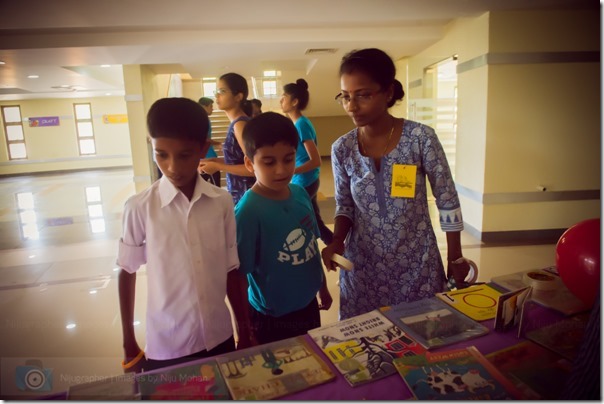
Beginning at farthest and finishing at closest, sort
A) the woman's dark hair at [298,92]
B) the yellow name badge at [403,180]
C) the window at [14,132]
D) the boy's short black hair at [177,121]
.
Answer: the window at [14,132] → the woman's dark hair at [298,92] → the yellow name badge at [403,180] → the boy's short black hair at [177,121]

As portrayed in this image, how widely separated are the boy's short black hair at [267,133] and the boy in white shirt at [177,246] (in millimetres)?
181

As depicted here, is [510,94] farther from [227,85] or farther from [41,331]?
[41,331]

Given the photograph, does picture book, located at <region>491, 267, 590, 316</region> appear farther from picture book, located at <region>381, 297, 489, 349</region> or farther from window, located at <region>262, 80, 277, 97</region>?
window, located at <region>262, 80, 277, 97</region>

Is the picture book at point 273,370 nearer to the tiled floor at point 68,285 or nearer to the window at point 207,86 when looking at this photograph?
the tiled floor at point 68,285

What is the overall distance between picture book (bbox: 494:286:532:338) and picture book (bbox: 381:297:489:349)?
43mm

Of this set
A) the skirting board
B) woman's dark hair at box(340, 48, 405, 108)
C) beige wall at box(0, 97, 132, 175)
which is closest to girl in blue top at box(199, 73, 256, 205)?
woman's dark hair at box(340, 48, 405, 108)

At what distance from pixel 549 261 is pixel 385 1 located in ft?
8.70

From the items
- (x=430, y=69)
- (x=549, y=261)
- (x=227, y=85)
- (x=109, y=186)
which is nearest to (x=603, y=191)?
(x=227, y=85)

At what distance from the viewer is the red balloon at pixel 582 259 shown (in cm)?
95

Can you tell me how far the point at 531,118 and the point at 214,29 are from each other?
363cm

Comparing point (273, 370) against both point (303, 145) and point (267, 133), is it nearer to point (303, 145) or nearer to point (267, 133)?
point (267, 133)

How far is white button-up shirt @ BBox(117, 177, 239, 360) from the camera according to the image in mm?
1019

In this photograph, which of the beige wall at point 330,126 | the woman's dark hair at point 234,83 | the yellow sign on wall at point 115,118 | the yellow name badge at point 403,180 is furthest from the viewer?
the yellow sign on wall at point 115,118
